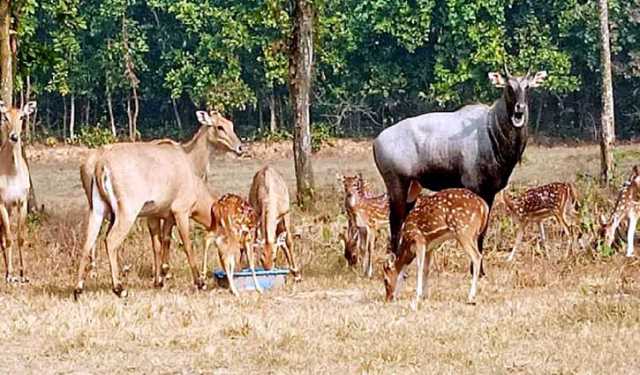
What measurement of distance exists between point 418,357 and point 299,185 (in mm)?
11248

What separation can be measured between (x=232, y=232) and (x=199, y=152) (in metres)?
1.82

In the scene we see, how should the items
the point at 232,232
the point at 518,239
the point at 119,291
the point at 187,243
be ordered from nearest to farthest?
1. the point at 119,291
2. the point at 232,232
3. the point at 187,243
4. the point at 518,239

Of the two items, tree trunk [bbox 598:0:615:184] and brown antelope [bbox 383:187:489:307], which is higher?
tree trunk [bbox 598:0:615:184]

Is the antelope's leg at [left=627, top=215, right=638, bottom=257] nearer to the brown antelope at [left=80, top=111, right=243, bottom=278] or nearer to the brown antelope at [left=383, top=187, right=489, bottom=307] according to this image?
the brown antelope at [left=383, top=187, right=489, bottom=307]

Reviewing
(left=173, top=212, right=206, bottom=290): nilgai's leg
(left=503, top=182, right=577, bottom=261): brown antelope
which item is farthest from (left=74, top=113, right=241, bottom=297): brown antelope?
(left=503, top=182, right=577, bottom=261): brown antelope

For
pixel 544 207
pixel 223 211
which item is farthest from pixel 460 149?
pixel 223 211

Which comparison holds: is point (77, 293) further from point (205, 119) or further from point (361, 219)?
point (361, 219)

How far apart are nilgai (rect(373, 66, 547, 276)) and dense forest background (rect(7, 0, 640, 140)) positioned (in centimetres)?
3233

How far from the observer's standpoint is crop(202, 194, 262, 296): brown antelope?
41.0 feet

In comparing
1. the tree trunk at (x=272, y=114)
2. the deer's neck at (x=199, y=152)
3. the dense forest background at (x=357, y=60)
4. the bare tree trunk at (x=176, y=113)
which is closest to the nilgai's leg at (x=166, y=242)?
the deer's neck at (x=199, y=152)

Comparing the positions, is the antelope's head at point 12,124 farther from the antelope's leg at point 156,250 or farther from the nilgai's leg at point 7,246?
the antelope's leg at point 156,250

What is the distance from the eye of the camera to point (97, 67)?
5059 cm

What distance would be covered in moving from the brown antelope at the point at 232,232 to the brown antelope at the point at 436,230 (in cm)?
169

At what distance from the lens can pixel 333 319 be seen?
10.4 meters
